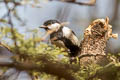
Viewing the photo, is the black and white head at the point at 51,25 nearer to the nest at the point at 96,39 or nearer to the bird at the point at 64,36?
the bird at the point at 64,36

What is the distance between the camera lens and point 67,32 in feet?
5.85

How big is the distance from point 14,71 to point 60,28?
Answer: 129cm

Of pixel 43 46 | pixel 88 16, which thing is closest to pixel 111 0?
pixel 88 16

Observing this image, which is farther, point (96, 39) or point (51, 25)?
point (51, 25)

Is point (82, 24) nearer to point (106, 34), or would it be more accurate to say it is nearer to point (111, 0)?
point (111, 0)

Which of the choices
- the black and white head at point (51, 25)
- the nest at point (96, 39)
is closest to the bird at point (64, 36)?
the black and white head at point (51, 25)

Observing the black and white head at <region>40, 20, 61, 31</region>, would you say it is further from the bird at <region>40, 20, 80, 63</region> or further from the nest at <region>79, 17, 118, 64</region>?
the nest at <region>79, 17, 118, 64</region>

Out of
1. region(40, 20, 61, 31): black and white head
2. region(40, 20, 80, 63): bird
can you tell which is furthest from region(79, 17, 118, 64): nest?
region(40, 20, 61, 31): black and white head

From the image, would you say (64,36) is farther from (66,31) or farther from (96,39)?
(96,39)

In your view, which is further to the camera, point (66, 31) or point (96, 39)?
point (66, 31)

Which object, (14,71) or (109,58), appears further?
(109,58)

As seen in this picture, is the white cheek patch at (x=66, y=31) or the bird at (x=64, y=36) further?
the white cheek patch at (x=66, y=31)

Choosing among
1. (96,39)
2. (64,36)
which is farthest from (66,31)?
(96,39)

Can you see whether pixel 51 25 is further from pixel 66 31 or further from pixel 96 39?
pixel 96 39
